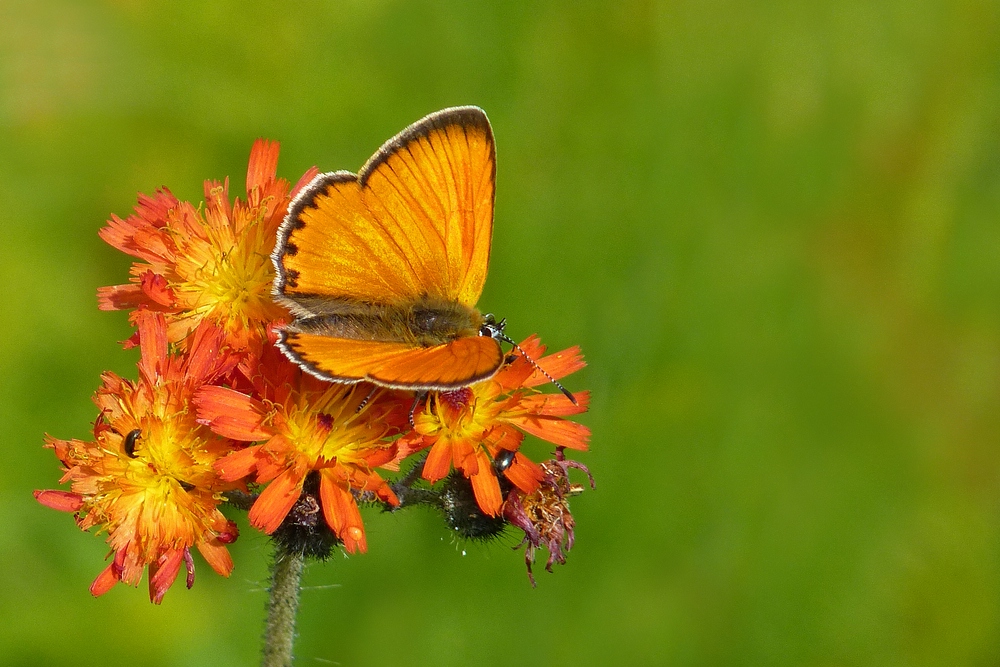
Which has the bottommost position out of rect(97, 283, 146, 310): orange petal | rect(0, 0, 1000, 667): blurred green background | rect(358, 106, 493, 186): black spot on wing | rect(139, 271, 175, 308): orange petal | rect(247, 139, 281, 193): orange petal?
rect(0, 0, 1000, 667): blurred green background

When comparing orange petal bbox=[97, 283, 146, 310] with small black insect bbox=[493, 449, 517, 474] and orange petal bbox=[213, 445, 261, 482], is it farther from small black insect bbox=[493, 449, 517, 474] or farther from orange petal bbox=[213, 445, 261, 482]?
small black insect bbox=[493, 449, 517, 474]

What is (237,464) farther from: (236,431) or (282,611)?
(282,611)

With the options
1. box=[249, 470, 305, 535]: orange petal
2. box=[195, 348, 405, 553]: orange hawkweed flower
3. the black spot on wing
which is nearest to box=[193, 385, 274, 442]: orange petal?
box=[195, 348, 405, 553]: orange hawkweed flower

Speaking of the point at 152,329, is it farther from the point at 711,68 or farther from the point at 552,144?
the point at 711,68

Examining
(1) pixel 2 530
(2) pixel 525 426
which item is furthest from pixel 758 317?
(1) pixel 2 530

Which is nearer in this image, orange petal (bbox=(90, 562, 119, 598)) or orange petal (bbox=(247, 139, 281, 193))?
orange petal (bbox=(90, 562, 119, 598))

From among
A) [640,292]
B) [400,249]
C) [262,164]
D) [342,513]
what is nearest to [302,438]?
[342,513]

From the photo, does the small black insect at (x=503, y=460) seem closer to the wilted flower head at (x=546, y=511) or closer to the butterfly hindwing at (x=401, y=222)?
the wilted flower head at (x=546, y=511)
